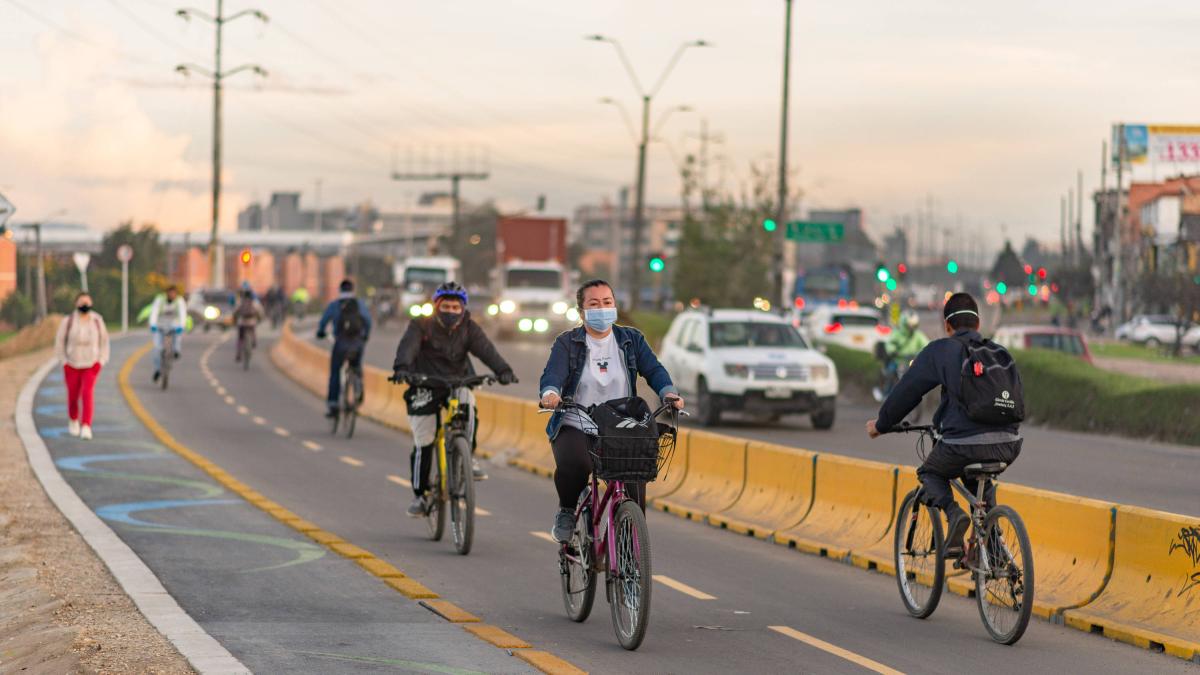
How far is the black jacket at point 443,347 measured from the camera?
44.1ft

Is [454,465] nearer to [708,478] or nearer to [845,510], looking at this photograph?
[845,510]

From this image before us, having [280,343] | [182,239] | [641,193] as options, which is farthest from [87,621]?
[182,239]

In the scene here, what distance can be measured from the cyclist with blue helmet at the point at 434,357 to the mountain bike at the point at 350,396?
10.8m

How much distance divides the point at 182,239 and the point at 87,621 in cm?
14755

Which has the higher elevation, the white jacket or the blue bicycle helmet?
the blue bicycle helmet

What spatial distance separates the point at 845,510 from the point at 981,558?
408 cm

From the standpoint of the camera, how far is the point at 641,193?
200 ft

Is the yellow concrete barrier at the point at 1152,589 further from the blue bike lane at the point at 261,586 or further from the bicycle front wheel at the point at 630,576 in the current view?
the blue bike lane at the point at 261,586

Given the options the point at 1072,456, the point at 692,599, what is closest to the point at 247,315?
the point at 1072,456

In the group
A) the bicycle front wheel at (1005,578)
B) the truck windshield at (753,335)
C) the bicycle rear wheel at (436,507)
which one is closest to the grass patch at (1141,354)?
the truck windshield at (753,335)

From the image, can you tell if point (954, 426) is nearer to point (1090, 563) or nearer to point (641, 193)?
point (1090, 563)

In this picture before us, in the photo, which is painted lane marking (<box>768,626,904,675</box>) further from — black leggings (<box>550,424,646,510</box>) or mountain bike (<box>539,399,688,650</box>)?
black leggings (<box>550,424,646,510</box>)

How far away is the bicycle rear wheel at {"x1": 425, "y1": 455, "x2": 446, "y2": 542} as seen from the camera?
1350cm

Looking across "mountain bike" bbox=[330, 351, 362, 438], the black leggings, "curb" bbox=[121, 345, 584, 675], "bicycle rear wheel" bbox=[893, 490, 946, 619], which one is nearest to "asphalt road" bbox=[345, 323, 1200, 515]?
"mountain bike" bbox=[330, 351, 362, 438]
